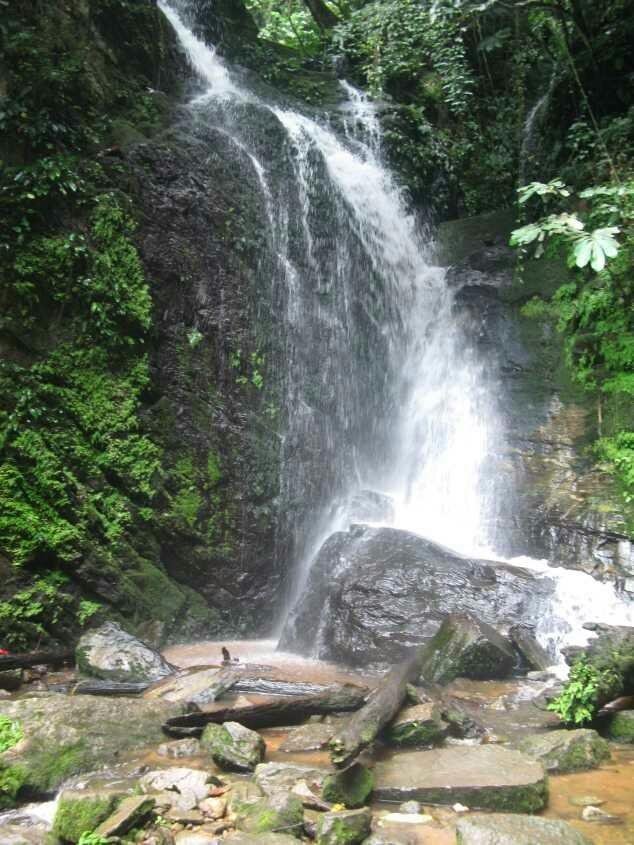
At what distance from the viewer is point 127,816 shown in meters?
2.85

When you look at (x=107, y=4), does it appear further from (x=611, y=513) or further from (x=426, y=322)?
(x=611, y=513)

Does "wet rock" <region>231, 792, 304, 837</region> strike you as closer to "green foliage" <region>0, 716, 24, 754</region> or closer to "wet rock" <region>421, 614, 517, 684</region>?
"green foliage" <region>0, 716, 24, 754</region>

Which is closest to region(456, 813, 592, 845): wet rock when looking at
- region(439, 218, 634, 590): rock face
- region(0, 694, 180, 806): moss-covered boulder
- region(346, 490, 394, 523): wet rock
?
region(0, 694, 180, 806): moss-covered boulder

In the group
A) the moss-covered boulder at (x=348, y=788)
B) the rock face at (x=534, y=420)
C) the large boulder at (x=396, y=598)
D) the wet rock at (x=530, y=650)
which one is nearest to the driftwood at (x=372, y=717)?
the moss-covered boulder at (x=348, y=788)

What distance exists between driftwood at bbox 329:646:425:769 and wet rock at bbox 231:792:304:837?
0.33 meters

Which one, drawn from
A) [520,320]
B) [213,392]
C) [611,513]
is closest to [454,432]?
[520,320]

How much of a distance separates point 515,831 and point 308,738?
1.62m

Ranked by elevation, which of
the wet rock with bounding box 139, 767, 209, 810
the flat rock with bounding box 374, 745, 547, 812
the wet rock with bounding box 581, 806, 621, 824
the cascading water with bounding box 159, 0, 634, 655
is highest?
the cascading water with bounding box 159, 0, 634, 655

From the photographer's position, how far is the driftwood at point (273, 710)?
4.14 meters

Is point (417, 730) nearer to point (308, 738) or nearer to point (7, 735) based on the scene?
point (308, 738)

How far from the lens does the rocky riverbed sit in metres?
2.88

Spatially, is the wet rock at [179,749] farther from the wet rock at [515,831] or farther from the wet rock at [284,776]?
the wet rock at [515,831]

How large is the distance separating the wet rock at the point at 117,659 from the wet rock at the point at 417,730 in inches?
85.4

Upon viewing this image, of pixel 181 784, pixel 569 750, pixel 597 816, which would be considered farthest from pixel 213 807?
pixel 569 750
